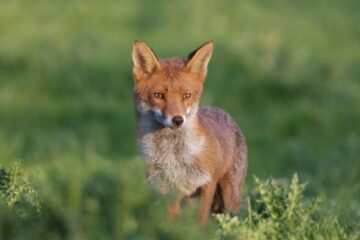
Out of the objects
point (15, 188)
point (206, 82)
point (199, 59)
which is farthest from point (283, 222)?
point (206, 82)

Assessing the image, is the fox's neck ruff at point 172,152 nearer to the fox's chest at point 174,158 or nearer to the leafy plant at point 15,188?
the fox's chest at point 174,158

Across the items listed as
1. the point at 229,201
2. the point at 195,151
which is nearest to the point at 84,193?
the point at 195,151

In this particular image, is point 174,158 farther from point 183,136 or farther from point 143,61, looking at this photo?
point 143,61

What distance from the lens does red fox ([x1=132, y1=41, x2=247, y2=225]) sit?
7.41 m

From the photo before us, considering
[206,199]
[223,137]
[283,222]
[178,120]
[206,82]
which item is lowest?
[206,82]

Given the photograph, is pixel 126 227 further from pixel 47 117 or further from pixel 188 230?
pixel 47 117

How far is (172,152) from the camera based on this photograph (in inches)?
295

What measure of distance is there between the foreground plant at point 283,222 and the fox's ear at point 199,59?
1.57 meters

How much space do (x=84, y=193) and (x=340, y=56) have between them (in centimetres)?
1458

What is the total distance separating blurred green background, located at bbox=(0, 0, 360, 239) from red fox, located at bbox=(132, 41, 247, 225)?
1226mm

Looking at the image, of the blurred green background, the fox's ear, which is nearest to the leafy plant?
the fox's ear

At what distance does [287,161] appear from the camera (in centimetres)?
1407

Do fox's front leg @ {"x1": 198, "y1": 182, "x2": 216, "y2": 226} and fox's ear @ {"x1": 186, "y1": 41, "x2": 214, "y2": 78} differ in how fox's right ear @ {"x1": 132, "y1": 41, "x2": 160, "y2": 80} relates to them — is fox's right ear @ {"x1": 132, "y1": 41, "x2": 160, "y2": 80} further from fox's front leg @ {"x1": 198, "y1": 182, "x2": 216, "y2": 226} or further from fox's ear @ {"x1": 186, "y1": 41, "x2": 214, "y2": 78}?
fox's front leg @ {"x1": 198, "y1": 182, "x2": 216, "y2": 226}

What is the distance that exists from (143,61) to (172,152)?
2.74 ft
